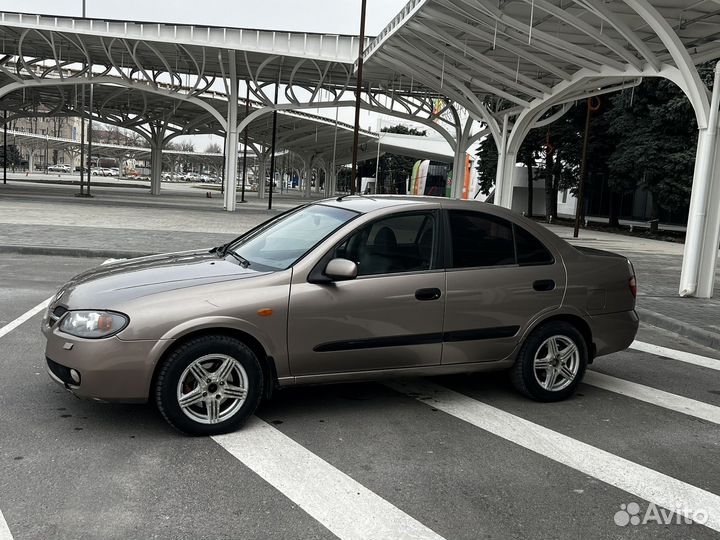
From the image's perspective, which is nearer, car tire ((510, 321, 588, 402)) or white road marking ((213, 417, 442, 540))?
white road marking ((213, 417, 442, 540))

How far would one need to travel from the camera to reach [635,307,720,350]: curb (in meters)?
8.59

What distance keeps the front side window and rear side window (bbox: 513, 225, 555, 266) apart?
784 millimetres

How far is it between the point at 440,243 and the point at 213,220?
→ 20.8 metres

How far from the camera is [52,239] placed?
15.6 metres

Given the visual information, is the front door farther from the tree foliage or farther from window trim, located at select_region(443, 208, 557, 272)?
the tree foliage

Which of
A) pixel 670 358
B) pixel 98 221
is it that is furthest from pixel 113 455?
pixel 98 221

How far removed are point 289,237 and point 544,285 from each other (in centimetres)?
212

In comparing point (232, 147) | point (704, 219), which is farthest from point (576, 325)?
point (232, 147)

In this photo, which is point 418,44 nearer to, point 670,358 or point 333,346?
point 670,358

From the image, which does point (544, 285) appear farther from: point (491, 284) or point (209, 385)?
point (209, 385)

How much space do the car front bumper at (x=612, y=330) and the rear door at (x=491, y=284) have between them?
51cm

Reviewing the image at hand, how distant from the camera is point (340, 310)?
198 inches

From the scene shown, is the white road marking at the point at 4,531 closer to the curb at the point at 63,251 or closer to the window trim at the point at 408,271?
the window trim at the point at 408,271

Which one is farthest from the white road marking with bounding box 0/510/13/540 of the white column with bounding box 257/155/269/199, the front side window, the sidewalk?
the white column with bounding box 257/155/269/199
